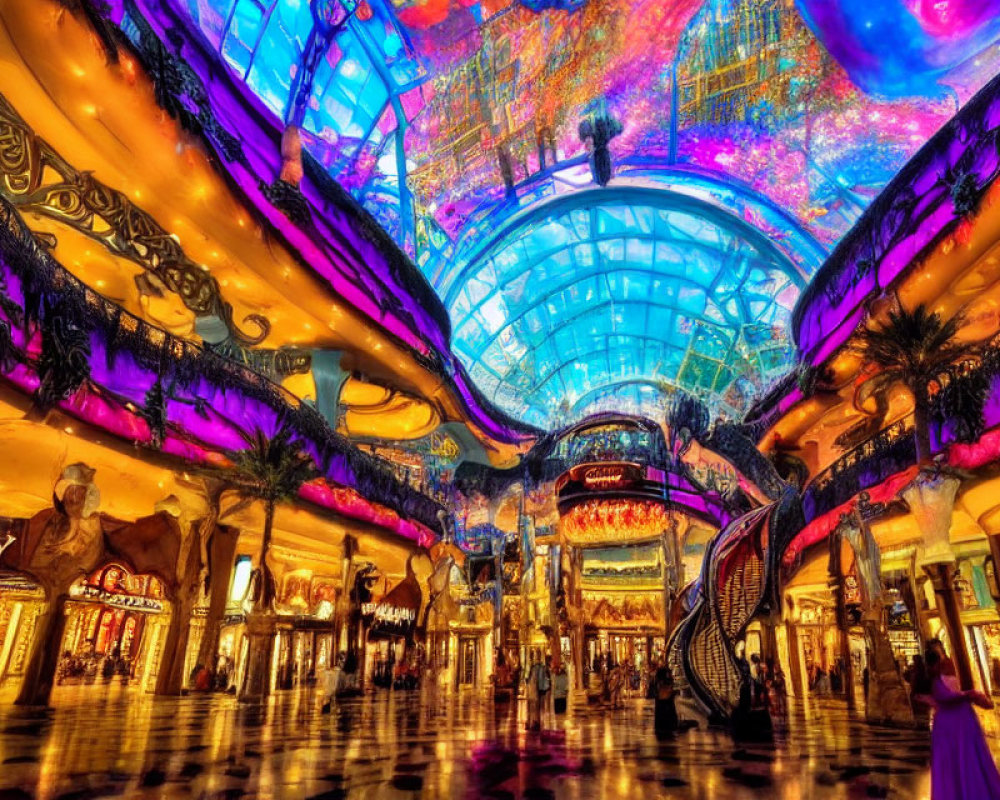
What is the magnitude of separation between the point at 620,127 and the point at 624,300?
6.54 m

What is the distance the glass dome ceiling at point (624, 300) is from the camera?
15.9 m

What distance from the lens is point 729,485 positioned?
19.5m

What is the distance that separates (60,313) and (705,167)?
13.1 meters

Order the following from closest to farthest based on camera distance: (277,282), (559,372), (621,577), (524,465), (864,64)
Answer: (277,282), (864,64), (524,465), (559,372), (621,577)

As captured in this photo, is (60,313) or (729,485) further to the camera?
(729,485)

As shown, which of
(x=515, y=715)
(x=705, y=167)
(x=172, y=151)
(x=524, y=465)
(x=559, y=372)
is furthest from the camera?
(x=559, y=372)

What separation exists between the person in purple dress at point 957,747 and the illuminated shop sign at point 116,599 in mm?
14486

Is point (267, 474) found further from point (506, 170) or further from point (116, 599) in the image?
point (506, 170)

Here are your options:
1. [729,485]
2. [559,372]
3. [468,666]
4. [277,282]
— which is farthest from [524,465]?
[277,282]

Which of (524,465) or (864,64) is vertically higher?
(864,64)

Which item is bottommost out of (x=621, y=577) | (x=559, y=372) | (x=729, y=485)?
(x=621, y=577)

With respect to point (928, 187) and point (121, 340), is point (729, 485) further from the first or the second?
point (121, 340)

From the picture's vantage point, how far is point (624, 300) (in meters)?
19.5

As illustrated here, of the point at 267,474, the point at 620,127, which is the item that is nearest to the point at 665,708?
the point at 267,474
